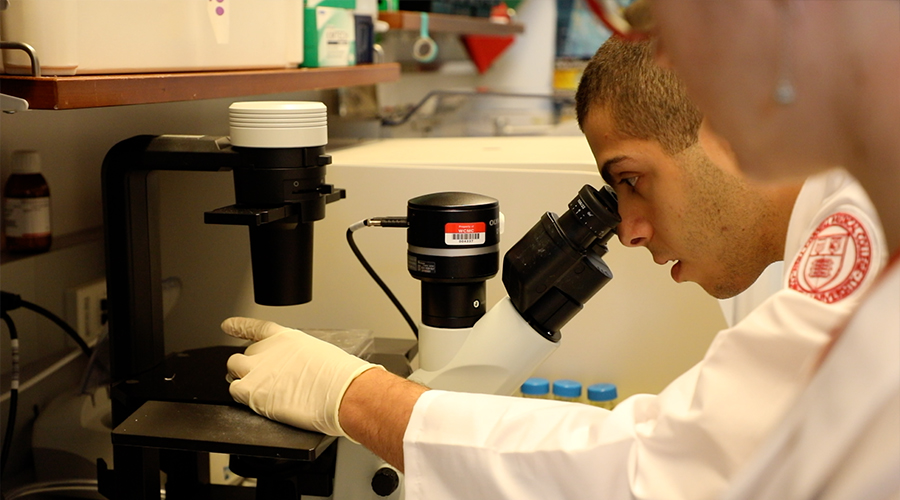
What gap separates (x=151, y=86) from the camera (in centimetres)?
105

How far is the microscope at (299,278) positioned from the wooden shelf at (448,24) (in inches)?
44.1

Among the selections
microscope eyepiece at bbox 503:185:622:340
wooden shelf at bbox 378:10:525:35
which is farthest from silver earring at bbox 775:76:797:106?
wooden shelf at bbox 378:10:525:35

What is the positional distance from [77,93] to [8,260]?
0.49 metres

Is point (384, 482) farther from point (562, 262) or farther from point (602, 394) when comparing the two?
point (602, 394)

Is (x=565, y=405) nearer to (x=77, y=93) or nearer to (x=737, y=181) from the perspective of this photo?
(x=737, y=181)

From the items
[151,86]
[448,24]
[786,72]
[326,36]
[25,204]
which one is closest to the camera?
[786,72]

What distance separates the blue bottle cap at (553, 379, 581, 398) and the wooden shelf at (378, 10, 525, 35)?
3.76 feet

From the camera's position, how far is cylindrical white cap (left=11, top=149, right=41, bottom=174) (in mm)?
1259

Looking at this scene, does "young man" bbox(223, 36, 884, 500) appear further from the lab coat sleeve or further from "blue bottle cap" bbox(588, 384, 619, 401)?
"blue bottle cap" bbox(588, 384, 619, 401)

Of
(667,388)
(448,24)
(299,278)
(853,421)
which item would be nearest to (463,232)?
(299,278)

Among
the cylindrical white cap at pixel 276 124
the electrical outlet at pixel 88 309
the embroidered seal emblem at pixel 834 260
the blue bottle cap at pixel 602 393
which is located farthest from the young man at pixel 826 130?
the electrical outlet at pixel 88 309

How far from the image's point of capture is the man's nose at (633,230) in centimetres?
120

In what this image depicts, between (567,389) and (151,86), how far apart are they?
0.81 metres

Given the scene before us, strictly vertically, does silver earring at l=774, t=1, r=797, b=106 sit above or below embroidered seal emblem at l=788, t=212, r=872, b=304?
above
